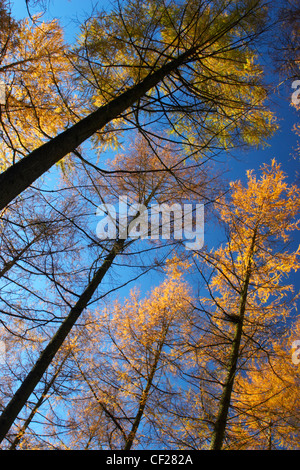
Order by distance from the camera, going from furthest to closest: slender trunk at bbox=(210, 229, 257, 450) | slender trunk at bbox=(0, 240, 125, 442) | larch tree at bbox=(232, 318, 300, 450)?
larch tree at bbox=(232, 318, 300, 450) < slender trunk at bbox=(210, 229, 257, 450) < slender trunk at bbox=(0, 240, 125, 442)

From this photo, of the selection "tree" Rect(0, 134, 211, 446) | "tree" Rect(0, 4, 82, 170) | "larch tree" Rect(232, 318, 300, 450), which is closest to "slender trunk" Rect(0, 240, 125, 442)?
"tree" Rect(0, 134, 211, 446)

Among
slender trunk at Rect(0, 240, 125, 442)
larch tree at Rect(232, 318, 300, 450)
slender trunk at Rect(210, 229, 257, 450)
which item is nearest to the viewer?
slender trunk at Rect(0, 240, 125, 442)

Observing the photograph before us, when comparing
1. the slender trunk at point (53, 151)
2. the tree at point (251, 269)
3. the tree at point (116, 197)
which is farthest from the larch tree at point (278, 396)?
the slender trunk at point (53, 151)

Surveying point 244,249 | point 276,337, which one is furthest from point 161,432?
point 244,249

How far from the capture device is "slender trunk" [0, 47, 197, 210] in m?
2.10

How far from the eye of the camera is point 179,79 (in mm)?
3275

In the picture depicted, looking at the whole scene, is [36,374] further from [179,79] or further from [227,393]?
[179,79]

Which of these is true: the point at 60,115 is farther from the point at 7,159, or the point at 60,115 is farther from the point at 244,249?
the point at 244,249

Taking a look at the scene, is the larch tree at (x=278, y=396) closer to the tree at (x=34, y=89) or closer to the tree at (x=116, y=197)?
the tree at (x=116, y=197)

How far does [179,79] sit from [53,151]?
190 centimetres

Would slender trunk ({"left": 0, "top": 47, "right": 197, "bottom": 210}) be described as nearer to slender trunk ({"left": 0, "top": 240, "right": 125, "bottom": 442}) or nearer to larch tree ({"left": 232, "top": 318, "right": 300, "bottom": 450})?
slender trunk ({"left": 0, "top": 240, "right": 125, "bottom": 442})

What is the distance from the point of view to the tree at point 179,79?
95.2 inches

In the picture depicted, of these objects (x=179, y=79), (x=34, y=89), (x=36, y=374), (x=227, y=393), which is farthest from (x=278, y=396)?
(x=34, y=89)
